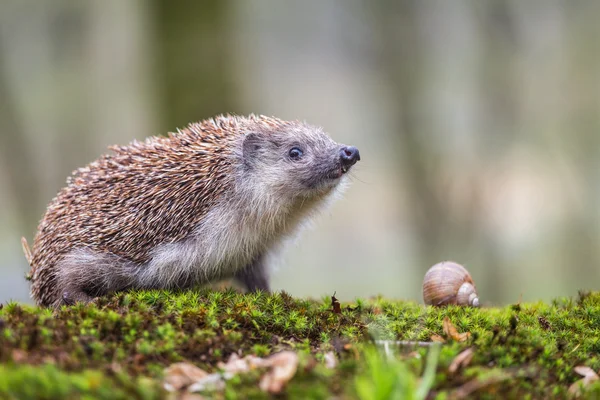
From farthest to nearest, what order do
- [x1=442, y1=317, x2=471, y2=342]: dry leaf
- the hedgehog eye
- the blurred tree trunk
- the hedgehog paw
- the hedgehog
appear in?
the blurred tree trunk < the hedgehog eye < the hedgehog < the hedgehog paw < [x1=442, y1=317, x2=471, y2=342]: dry leaf

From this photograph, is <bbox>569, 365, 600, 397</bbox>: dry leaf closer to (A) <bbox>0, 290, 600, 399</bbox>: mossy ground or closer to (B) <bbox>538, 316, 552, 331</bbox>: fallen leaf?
(A) <bbox>0, 290, 600, 399</bbox>: mossy ground

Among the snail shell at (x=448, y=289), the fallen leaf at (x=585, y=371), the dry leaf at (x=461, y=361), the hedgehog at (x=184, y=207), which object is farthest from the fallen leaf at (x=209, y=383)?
the snail shell at (x=448, y=289)

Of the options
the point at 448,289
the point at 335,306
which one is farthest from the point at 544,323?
the point at 335,306

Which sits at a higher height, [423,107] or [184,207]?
[423,107]

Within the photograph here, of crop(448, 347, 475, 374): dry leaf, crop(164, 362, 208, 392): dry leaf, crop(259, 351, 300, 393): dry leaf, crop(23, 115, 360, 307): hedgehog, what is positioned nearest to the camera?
crop(259, 351, 300, 393): dry leaf

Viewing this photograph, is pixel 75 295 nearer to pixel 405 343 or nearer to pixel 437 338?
pixel 405 343

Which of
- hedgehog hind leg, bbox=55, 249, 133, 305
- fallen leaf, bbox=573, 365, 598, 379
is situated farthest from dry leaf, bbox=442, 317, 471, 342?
hedgehog hind leg, bbox=55, 249, 133, 305

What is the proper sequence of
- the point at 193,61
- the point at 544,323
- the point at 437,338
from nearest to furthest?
the point at 437,338 < the point at 544,323 < the point at 193,61
